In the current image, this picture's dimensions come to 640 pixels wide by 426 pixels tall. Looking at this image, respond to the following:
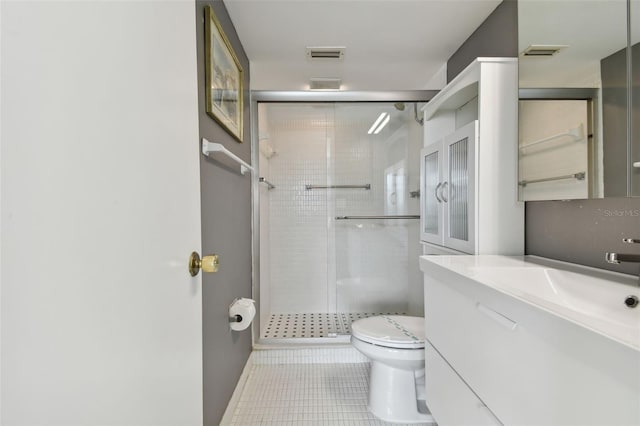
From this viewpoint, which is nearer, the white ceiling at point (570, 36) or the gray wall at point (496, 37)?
the white ceiling at point (570, 36)

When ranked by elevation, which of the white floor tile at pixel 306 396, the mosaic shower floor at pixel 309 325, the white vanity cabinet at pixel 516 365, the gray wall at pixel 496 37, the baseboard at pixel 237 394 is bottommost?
the white floor tile at pixel 306 396

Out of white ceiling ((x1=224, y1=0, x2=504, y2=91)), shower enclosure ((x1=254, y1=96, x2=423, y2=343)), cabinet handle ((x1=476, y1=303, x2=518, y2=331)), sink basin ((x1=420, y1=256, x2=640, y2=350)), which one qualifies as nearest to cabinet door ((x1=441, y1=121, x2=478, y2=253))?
sink basin ((x1=420, y1=256, x2=640, y2=350))

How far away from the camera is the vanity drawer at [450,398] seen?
0.94 metres

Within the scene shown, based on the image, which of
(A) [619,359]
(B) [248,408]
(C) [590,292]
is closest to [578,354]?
Result: (A) [619,359]

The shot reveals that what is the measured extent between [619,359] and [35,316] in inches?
33.9

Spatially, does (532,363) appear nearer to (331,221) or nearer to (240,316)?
(240,316)

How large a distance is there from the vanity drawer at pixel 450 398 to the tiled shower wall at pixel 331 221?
1.49m

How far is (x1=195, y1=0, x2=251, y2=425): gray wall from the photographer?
4.19 feet

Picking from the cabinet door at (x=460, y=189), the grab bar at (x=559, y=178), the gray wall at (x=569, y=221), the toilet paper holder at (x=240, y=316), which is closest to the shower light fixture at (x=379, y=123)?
the gray wall at (x=569, y=221)

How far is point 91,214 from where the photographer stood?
0.42 meters

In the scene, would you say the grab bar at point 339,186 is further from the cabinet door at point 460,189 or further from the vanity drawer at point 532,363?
the vanity drawer at point 532,363

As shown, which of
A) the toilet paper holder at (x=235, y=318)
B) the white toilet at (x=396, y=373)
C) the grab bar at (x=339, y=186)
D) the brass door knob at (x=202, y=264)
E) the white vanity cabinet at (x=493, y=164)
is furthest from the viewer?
the grab bar at (x=339, y=186)

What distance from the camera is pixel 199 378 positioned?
2.71ft

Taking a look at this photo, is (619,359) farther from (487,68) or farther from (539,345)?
(487,68)
